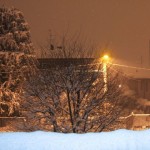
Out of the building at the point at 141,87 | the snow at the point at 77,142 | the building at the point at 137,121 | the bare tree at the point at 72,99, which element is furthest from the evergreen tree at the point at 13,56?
the building at the point at 141,87

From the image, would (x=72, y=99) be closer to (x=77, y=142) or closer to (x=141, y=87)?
(x=77, y=142)

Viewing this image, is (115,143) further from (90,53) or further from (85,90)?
(90,53)

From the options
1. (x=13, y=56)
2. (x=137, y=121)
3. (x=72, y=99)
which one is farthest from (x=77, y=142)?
(x=13, y=56)

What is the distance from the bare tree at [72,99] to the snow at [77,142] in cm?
1042

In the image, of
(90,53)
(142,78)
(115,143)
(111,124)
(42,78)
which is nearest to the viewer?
(115,143)

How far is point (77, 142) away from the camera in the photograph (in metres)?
4.78

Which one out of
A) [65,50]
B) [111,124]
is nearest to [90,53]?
[65,50]

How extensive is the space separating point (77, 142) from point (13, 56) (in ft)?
63.6

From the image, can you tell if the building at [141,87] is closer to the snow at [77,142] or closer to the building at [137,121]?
the building at [137,121]

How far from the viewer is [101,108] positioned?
16.2 metres

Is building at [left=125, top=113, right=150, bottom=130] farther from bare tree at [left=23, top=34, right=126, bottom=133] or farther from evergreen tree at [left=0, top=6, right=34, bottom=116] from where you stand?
evergreen tree at [left=0, top=6, right=34, bottom=116]

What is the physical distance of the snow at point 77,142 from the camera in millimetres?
4715

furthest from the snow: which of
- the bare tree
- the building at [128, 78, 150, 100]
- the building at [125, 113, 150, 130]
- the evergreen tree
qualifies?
the building at [128, 78, 150, 100]

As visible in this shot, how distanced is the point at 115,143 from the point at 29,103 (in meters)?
12.1
